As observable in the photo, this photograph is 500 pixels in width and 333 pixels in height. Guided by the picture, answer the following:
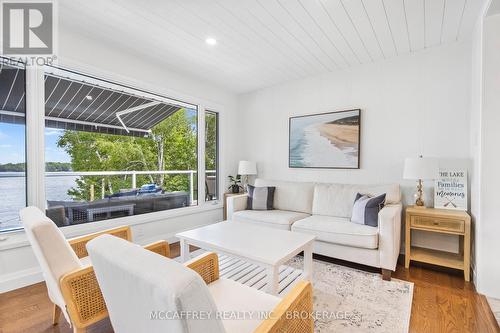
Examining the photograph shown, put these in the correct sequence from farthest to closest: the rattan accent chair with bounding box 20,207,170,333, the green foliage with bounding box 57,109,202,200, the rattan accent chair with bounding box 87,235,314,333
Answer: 1. the green foliage with bounding box 57,109,202,200
2. the rattan accent chair with bounding box 20,207,170,333
3. the rattan accent chair with bounding box 87,235,314,333

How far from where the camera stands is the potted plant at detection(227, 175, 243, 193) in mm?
4352

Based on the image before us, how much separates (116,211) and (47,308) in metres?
1.28

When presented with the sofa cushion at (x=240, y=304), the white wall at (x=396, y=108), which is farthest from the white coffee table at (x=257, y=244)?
the white wall at (x=396, y=108)

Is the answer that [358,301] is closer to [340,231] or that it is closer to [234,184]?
[340,231]

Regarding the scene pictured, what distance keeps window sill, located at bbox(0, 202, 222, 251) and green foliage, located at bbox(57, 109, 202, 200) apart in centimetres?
38

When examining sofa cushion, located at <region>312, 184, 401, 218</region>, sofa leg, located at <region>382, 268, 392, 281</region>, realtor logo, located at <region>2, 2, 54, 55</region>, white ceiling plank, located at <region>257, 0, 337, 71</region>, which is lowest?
sofa leg, located at <region>382, 268, 392, 281</region>

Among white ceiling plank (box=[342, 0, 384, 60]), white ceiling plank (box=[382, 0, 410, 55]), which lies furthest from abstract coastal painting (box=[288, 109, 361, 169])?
white ceiling plank (box=[382, 0, 410, 55])

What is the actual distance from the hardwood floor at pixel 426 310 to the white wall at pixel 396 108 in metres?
0.79

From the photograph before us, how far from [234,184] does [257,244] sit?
7.67 feet

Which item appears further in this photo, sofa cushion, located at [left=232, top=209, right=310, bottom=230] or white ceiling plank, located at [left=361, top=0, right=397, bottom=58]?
sofa cushion, located at [left=232, top=209, right=310, bottom=230]

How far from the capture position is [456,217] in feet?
7.89

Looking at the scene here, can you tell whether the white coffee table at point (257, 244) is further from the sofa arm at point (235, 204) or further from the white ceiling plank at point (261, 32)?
the white ceiling plank at point (261, 32)

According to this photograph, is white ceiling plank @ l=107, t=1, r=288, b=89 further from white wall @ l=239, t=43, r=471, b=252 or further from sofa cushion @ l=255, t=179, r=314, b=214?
sofa cushion @ l=255, t=179, r=314, b=214

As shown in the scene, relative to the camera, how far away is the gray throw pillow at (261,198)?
3594mm
